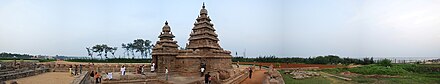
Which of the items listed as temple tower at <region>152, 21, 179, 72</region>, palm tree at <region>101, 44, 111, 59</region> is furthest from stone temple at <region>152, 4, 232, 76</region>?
palm tree at <region>101, 44, 111, 59</region>

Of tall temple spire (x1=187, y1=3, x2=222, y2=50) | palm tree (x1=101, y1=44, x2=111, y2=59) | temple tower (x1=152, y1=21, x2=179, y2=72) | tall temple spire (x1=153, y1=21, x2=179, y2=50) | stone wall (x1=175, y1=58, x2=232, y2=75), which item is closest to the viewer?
stone wall (x1=175, y1=58, x2=232, y2=75)

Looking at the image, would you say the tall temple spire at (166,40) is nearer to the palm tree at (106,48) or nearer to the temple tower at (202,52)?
the temple tower at (202,52)

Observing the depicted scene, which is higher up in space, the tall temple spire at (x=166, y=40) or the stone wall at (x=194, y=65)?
the tall temple spire at (x=166, y=40)

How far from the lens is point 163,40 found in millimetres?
23000

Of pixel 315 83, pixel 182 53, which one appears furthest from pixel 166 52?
pixel 315 83

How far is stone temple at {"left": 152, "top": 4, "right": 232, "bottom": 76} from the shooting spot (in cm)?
1861

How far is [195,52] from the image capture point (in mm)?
18688

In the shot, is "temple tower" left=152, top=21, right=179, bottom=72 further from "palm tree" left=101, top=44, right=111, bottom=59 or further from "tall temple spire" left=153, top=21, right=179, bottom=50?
"palm tree" left=101, top=44, right=111, bottom=59

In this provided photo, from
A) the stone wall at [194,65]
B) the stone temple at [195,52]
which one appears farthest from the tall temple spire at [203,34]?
the stone wall at [194,65]

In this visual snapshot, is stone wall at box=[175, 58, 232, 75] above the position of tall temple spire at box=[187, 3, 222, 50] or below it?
below

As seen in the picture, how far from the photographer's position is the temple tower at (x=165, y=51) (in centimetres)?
2070

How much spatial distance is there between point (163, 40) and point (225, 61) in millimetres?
6075

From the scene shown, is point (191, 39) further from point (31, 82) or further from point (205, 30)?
point (31, 82)

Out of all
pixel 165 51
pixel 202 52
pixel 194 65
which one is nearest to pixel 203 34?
pixel 202 52
